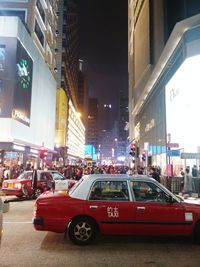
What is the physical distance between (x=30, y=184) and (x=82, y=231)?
10.3 m

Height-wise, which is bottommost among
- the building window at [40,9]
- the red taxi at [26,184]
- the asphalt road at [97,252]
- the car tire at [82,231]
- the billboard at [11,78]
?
the asphalt road at [97,252]

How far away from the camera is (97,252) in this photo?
253 inches

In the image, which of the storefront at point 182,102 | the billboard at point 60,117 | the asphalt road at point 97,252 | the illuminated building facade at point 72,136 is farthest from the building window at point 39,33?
the illuminated building facade at point 72,136

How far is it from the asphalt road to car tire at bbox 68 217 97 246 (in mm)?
153

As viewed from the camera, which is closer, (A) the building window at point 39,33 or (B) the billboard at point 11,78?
(B) the billboard at point 11,78

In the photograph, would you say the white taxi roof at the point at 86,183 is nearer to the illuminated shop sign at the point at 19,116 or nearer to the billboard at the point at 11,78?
the billboard at the point at 11,78

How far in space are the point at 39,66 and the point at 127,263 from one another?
43.5 m

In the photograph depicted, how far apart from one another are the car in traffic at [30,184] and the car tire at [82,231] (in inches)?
348

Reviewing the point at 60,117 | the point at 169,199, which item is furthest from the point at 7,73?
Answer: the point at 60,117

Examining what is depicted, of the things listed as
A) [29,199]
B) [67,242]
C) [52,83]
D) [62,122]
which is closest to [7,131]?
[29,199]

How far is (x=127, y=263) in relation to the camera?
574 centimetres

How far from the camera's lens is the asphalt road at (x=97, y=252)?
5.74 m

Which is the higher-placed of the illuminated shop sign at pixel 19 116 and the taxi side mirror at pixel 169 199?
the illuminated shop sign at pixel 19 116

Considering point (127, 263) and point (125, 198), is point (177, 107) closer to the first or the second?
point (125, 198)
